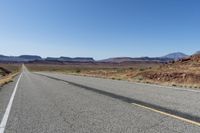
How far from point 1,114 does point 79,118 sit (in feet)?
9.28

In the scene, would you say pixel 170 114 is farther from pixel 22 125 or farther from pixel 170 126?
pixel 22 125

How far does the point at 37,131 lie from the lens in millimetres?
6395

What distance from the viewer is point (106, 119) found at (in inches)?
297

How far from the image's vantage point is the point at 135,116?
7863 mm

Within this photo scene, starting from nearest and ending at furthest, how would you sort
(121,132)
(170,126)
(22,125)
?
(121,132), (170,126), (22,125)

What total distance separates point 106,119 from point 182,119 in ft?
6.65

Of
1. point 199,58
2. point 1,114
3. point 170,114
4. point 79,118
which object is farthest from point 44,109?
point 199,58

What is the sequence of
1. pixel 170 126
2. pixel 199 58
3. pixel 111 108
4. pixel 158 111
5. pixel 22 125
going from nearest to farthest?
pixel 170 126 → pixel 22 125 → pixel 158 111 → pixel 111 108 → pixel 199 58

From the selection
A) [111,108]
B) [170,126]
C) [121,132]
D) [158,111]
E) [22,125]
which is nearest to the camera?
[121,132]

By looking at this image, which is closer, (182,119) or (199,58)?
(182,119)

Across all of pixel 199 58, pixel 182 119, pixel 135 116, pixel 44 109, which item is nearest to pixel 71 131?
pixel 135 116

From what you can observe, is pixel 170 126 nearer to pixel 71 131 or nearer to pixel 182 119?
pixel 182 119

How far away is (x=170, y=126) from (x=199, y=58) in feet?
106

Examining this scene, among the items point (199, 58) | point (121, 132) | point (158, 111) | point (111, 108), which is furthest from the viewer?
point (199, 58)
